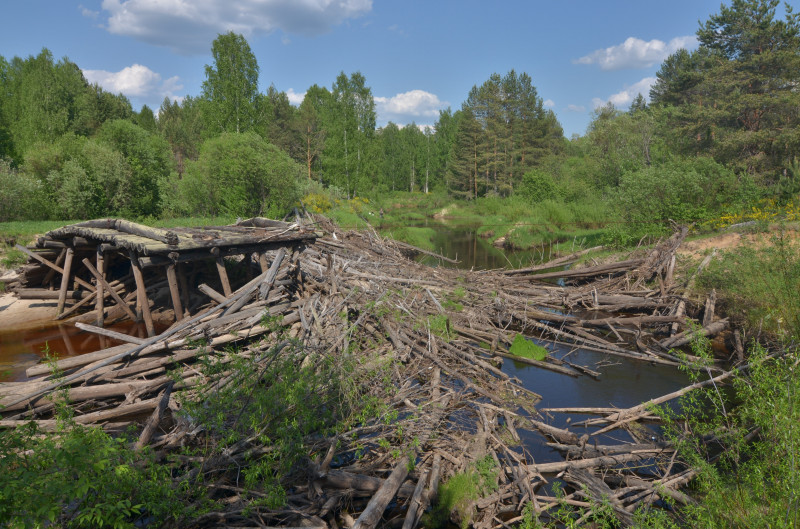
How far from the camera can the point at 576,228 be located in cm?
3184

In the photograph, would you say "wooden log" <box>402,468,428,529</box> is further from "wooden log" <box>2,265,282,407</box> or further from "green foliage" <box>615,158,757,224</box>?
"green foliage" <box>615,158,757,224</box>

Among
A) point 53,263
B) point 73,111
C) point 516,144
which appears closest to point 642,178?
point 53,263

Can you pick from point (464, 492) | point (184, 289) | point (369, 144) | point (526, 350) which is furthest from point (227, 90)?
point (464, 492)

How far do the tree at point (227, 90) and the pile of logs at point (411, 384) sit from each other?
81.1 ft

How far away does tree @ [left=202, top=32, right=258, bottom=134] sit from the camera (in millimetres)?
35312

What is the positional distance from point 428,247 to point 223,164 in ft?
43.6

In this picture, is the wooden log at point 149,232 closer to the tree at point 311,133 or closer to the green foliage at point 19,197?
the green foliage at point 19,197

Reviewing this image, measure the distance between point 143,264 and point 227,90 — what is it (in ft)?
95.0

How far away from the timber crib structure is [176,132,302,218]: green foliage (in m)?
7.05

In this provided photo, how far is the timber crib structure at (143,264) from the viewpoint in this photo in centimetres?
1149

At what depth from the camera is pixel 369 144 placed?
1855 inches

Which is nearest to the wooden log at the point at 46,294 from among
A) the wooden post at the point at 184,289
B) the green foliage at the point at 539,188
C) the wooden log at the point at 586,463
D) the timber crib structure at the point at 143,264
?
the timber crib structure at the point at 143,264

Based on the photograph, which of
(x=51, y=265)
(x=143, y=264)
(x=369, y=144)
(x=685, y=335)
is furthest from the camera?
(x=369, y=144)

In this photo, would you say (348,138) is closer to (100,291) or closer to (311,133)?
(311,133)
